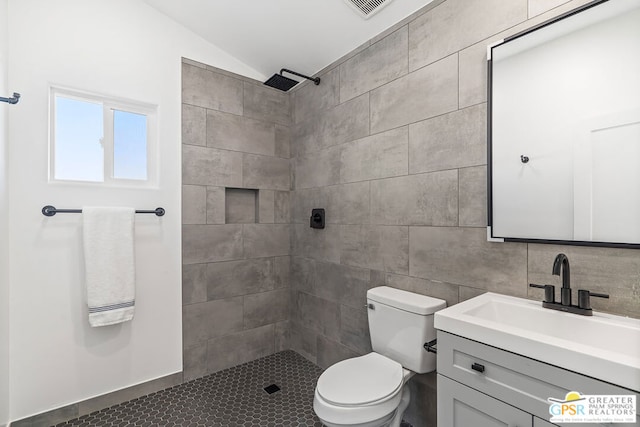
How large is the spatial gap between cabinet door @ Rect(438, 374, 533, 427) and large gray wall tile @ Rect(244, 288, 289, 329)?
69.7 inches

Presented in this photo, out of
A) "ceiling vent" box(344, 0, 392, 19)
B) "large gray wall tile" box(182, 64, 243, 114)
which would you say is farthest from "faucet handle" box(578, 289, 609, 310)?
"large gray wall tile" box(182, 64, 243, 114)

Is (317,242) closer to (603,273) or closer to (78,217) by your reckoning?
(78,217)

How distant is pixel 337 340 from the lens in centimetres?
Answer: 238

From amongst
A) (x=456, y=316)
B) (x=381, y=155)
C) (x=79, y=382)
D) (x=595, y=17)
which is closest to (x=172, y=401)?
(x=79, y=382)

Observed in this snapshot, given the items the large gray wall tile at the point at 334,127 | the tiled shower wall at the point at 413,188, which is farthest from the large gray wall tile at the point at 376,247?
the large gray wall tile at the point at 334,127

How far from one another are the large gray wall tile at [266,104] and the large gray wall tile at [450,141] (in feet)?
4.55

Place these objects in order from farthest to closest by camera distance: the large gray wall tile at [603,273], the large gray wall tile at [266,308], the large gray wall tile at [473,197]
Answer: the large gray wall tile at [266,308], the large gray wall tile at [473,197], the large gray wall tile at [603,273]

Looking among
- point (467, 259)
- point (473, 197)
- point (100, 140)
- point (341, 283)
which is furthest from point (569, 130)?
point (100, 140)

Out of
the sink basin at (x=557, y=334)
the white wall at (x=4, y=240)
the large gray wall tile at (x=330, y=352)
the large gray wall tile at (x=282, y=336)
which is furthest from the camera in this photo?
the large gray wall tile at (x=282, y=336)

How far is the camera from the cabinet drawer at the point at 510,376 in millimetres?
911

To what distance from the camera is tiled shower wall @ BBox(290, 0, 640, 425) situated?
145 cm

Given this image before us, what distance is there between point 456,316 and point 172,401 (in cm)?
198

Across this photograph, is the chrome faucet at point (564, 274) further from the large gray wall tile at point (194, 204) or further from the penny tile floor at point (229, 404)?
the large gray wall tile at point (194, 204)

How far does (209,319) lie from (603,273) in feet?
7.88
